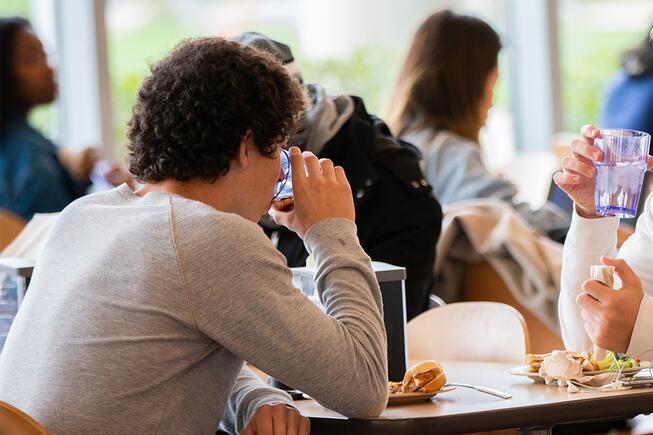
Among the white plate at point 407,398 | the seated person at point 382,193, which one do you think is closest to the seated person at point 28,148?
the seated person at point 382,193

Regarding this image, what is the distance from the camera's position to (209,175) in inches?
65.7

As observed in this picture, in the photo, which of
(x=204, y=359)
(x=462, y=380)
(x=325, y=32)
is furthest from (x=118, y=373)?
(x=325, y=32)

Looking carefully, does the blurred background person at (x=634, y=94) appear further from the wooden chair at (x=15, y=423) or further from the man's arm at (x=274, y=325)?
the wooden chair at (x=15, y=423)

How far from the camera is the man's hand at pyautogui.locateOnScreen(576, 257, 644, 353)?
1805 millimetres

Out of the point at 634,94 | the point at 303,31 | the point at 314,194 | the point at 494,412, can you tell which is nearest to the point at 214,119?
the point at 314,194

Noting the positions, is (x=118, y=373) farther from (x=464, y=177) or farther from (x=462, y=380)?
(x=464, y=177)

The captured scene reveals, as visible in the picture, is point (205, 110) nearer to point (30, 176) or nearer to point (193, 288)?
point (193, 288)

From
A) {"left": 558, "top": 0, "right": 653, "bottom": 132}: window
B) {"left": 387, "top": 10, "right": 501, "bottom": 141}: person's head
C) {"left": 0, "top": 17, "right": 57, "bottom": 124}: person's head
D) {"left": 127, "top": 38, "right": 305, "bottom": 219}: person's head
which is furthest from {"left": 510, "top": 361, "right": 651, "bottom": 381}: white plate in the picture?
{"left": 558, "top": 0, "right": 653, "bottom": 132}: window

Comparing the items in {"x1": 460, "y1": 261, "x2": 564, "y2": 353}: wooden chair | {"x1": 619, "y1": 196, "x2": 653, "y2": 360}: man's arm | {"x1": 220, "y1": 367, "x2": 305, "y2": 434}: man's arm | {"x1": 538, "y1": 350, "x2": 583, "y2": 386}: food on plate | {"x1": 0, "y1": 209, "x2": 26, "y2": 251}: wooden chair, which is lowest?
{"x1": 460, "y1": 261, "x2": 564, "y2": 353}: wooden chair

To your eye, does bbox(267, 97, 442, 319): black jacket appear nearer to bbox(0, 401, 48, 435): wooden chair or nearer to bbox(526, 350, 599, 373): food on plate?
bbox(526, 350, 599, 373): food on plate

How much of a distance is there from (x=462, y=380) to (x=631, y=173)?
45cm

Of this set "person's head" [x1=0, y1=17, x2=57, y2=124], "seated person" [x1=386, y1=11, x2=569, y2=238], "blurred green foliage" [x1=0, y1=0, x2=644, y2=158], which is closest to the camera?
"seated person" [x1=386, y1=11, x2=569, y2=238]

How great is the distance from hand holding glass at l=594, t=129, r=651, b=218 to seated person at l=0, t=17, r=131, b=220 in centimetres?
285

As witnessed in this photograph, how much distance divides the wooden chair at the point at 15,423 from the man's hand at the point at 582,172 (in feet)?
3.32
